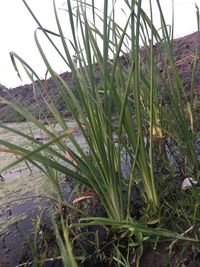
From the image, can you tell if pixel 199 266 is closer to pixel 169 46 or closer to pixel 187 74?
pixel 169 46

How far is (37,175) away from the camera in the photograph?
1636 millimetres

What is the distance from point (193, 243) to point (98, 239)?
264mm

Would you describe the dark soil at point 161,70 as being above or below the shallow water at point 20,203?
above

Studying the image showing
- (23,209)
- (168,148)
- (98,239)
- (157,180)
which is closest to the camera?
(98,239)

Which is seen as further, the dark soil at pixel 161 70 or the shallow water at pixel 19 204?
the dark soil at pixel 161 70

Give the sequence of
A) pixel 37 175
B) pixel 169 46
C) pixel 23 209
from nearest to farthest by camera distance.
Answer: pixel 169 46 → pixel 23 209 → pixel 37 175

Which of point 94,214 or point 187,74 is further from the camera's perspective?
point 187,74

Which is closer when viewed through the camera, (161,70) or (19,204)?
(19,204)

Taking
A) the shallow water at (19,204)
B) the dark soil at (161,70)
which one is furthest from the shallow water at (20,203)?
the dark soil at (161,70)

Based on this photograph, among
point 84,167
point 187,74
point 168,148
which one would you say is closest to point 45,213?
point 84,167

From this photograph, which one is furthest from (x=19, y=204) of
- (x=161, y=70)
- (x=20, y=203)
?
(x=161, y=70)

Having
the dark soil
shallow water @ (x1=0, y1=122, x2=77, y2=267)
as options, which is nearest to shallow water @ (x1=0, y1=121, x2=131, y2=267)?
shallow water @ (x1=0, y1=122, x2=77, y2=267)

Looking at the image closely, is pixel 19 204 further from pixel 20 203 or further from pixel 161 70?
pixel 161 70

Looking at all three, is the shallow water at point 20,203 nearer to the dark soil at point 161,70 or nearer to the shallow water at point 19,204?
the shallow water at point 19,204
